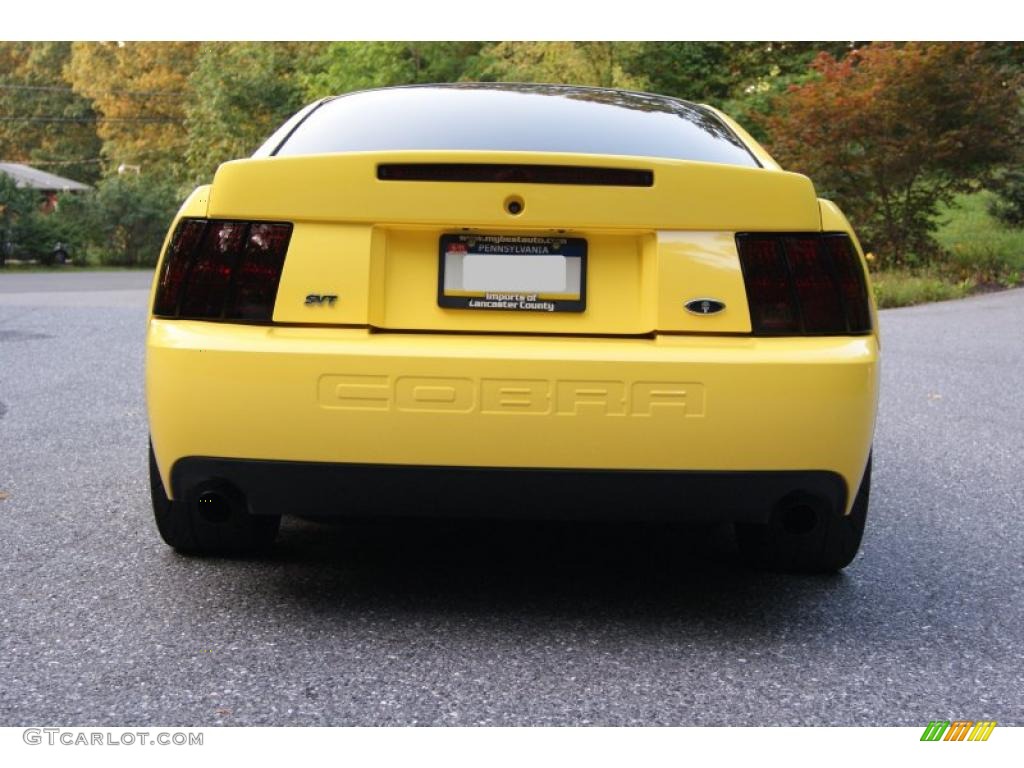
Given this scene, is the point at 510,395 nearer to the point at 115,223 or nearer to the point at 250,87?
the point at 250,87

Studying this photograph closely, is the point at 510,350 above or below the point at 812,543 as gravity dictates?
above

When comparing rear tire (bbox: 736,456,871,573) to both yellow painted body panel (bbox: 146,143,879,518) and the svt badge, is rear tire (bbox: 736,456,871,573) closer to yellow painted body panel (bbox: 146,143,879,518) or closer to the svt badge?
yellow painted body panel (bbox: 146,143,879,518)

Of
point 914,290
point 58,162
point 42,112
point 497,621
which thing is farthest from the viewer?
point 58,162

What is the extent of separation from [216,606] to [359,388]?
90 centimetres

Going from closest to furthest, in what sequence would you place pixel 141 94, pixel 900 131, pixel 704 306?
pixel 704 306 < pixel 900 131 < pixel 141 94

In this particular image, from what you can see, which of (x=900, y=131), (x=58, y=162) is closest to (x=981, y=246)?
(x=900, y=131)

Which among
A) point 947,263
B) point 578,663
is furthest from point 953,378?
point 947,263

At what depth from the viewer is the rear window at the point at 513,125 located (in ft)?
11.9

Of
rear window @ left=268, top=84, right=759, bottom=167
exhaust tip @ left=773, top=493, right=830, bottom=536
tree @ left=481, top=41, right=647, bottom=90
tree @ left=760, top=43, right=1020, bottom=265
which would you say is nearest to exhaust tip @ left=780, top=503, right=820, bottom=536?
exhaust tip @ left=773, top=493, right=830, bottom=536

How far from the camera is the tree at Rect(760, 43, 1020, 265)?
18.9 m

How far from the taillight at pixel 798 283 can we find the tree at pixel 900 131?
1643 centimetres

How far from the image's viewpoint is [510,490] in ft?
Result: 10.5

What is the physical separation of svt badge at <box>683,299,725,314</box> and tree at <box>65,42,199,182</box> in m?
53.2

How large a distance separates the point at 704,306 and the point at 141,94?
57.1m
